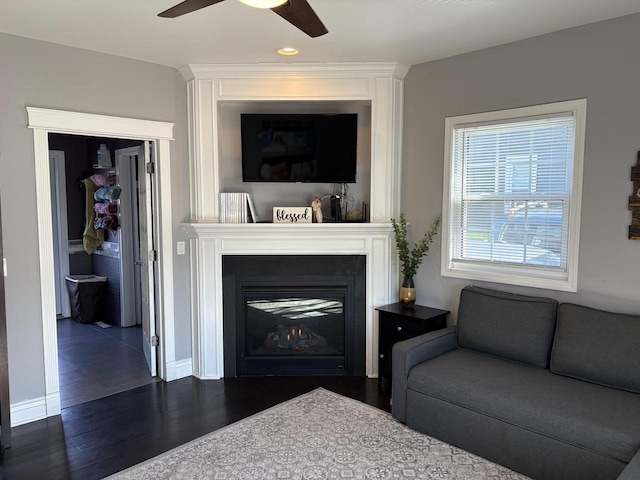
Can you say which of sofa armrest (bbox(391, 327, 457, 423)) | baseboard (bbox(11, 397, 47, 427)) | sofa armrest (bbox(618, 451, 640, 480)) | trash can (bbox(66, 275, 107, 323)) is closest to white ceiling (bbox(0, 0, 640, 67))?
sofa armrest (bbox(391, 327, 457, 423))

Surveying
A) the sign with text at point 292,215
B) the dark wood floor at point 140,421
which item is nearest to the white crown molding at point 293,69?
the sign with text at point 292,215

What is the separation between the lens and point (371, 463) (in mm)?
2756

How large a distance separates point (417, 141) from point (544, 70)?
1080 mm

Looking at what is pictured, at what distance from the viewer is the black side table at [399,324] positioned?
365 cm

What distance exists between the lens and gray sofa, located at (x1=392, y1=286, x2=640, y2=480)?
2.38 metres

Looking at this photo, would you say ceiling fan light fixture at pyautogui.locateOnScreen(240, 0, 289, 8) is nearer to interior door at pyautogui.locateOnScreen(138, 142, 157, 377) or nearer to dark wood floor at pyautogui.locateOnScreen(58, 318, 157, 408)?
interior door at pyautogui.locateOnScreen(138, 142, 157, 377)

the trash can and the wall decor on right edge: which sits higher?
the wall decor on right edge

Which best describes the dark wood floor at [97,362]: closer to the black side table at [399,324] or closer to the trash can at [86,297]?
the trash can at [86,297]

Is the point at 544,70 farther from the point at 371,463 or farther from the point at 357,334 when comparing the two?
the point at 371,463

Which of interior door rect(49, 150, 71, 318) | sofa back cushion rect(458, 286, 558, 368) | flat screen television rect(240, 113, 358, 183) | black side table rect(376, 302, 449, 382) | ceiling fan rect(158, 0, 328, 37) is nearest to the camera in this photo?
ceiling fan rect(158, 0, 328, 37)

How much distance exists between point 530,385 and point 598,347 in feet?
1.52

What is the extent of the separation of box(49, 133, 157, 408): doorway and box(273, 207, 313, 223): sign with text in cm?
198

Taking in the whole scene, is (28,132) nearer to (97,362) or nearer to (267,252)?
(267,252)

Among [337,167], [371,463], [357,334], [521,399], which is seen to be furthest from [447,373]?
[337,167]
